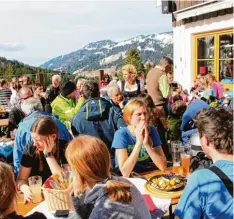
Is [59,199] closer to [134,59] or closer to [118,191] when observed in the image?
[118,191]

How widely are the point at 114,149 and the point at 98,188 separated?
5.27 ft

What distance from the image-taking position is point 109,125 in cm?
357

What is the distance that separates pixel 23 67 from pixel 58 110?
7.36 metres

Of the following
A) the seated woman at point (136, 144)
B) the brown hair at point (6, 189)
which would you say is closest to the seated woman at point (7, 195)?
the brown hair at point (6, 189)

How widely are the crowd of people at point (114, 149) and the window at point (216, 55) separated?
2.53 m

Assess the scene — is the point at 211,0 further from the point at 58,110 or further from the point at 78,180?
the point at 78,180

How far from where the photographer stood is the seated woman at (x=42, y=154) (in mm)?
2387

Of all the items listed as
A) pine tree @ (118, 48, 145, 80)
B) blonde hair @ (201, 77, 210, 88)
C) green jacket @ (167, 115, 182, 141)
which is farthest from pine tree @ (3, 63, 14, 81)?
green jacket @ (167, 115, 182, 141)

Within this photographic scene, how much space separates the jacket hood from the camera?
3.55 metres

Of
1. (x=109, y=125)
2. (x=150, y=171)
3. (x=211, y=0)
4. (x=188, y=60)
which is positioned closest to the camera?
(x=150, y=171)

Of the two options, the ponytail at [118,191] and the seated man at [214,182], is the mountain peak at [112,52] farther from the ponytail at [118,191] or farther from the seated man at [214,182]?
the ponytail at [118,191]

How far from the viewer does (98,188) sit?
1.46 metres

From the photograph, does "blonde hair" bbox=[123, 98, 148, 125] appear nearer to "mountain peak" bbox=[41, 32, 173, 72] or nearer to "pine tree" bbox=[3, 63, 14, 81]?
"pine tree" bbox=[3, 63, 14, 81]

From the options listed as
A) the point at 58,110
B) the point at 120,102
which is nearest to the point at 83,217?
the point at 120,102
